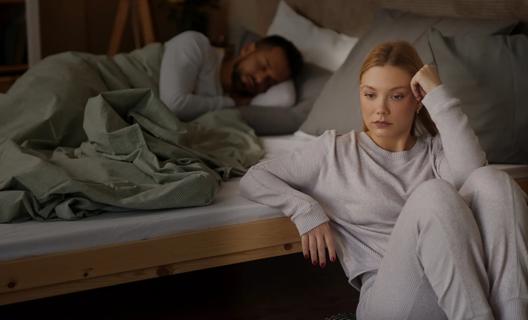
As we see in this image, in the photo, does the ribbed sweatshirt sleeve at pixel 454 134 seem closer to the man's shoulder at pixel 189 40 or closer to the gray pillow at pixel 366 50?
the gray pillow at pixel 366 50

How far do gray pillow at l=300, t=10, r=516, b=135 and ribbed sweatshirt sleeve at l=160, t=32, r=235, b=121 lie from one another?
374mm

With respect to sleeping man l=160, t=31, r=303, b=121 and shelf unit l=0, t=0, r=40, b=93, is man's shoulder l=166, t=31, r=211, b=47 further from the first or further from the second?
shelf unit l=0, t=0, r=40, b=93

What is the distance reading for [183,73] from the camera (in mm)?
2676

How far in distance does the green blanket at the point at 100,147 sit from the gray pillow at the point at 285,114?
0.08 metres

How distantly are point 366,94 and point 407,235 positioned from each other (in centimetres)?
34

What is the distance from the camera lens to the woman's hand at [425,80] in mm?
1594

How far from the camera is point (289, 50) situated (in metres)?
2.84

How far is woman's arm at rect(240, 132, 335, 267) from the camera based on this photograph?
5.24ft

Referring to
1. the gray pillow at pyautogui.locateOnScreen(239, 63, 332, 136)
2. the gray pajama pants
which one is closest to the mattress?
the gray pajama pants

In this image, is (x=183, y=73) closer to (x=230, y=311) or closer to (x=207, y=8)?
(x=230, y=311)

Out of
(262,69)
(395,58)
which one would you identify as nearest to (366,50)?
(262,69)

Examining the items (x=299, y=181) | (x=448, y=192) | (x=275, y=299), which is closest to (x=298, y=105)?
(x=275, y=299)

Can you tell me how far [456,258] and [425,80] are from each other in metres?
0.39

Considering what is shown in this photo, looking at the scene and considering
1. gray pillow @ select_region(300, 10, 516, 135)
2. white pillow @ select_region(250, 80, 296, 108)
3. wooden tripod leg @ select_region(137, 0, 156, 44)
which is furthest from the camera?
wooden tripod leg @ select_region(137, 0, 156, 44)
